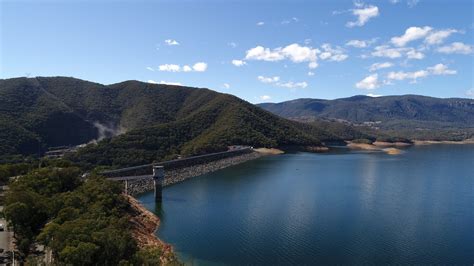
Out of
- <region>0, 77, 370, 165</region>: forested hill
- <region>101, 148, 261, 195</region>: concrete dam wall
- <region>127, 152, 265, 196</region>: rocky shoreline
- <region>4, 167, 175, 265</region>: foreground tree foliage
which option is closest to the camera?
<region>4, 167, 175, 265</region>: foreground tree foliage

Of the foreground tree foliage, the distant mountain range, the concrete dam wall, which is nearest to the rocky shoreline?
the concrete dam wall

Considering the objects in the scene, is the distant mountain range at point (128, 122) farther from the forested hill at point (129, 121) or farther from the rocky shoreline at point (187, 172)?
the rocky shoreline at point (187, 172)

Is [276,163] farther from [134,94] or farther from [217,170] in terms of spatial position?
[134,94]

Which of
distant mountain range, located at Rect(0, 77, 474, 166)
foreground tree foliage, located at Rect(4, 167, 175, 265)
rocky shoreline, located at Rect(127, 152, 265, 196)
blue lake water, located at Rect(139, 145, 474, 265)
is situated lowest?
blue lake water, located at Rect(139, 145, 474, 265)

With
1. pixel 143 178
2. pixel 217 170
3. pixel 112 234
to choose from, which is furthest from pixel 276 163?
pixel 112 234

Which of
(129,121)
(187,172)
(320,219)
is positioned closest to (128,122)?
(129,121)

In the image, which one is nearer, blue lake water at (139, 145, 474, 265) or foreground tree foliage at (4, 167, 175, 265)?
foreground tree foliage at (4, 167, 175, 265)

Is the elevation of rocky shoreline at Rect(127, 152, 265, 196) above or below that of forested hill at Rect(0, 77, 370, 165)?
below

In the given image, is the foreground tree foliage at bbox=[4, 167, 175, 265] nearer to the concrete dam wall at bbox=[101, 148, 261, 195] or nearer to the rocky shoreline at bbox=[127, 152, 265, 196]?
the rocky shoreline at bbox=[127, 152, 265, 196]

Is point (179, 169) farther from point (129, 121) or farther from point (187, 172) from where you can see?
point (129, 121)
